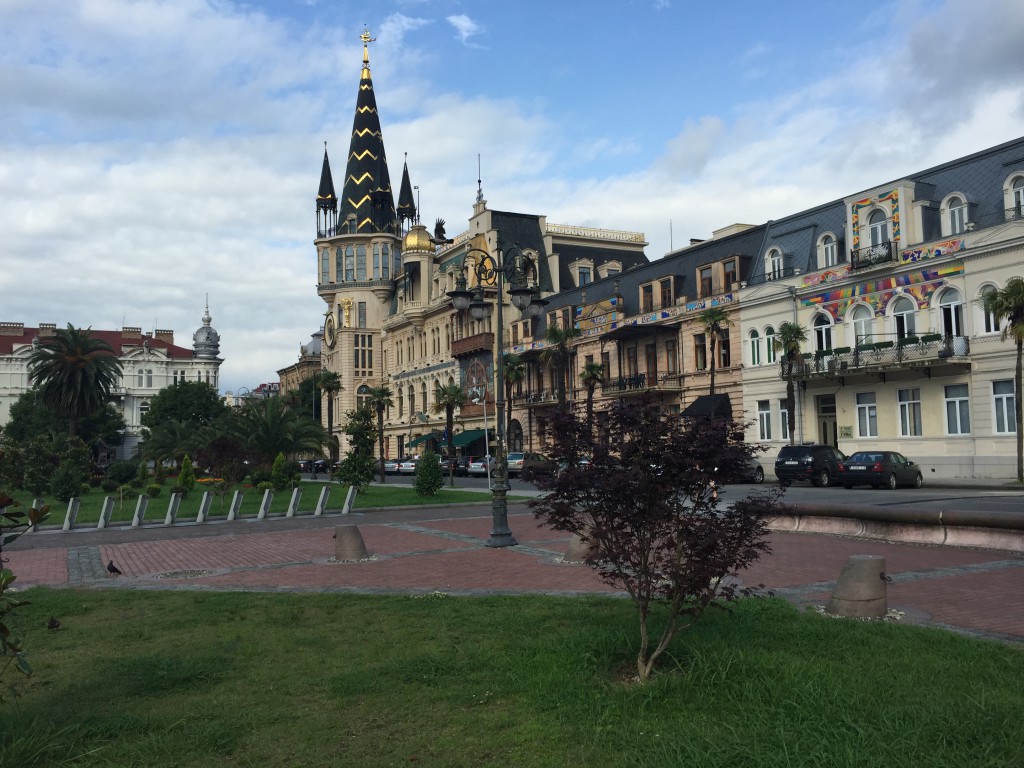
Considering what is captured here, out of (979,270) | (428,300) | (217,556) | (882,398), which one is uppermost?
(428,300)

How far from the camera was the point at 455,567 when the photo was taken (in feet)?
43.9

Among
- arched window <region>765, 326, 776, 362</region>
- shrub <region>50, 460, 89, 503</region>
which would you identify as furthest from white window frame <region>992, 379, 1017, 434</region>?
shrub <region>50, 460, 89, 503</region>

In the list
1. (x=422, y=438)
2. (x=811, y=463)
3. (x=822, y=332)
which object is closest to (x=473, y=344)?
(x=422, y=438)

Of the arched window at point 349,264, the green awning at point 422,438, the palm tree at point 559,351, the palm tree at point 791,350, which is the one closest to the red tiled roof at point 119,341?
the arched window at point 349,264

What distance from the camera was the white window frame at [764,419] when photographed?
136 ft

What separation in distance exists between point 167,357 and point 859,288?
10568cm

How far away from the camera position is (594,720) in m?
5.42

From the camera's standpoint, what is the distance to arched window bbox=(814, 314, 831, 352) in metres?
38.5

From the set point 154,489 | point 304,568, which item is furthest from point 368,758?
point 154,489

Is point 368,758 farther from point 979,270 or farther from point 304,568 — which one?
point 979,270

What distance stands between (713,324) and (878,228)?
29.3 ft

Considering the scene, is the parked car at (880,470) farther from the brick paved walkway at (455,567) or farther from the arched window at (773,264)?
the brick paved walkway at (455,567)

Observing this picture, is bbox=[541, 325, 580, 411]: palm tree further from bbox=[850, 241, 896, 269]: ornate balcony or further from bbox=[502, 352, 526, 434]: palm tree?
bbox=[850, 241, 896, 269]: ornate balcony

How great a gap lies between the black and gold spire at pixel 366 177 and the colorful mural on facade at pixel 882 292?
185 feet
